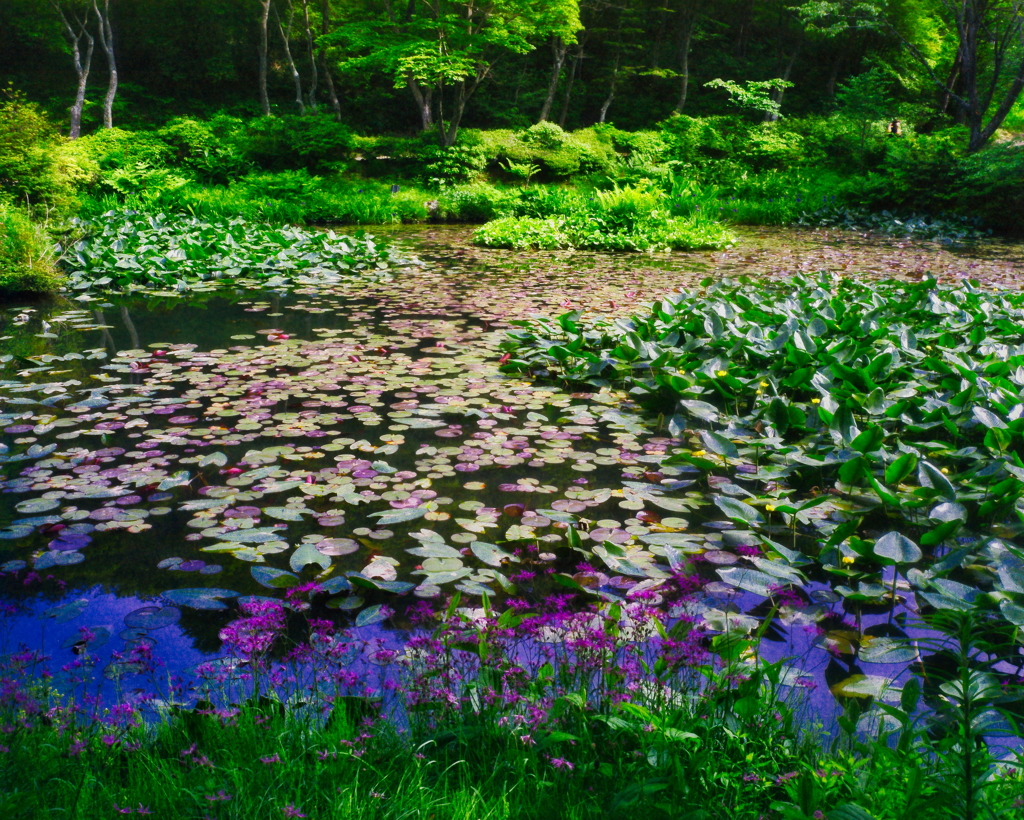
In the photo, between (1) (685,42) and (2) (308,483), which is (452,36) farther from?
(2) (308,483)

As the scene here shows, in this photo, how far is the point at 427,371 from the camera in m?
4.55

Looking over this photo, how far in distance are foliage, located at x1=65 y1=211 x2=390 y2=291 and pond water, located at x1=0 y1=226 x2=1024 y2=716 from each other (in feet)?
5.06

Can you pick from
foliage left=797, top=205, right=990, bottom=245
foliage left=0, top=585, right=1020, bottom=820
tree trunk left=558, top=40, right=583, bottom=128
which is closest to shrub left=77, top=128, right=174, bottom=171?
tree trunk left=558, top=40, right=583, bottom=128

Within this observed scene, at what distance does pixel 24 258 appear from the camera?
640 centimetres

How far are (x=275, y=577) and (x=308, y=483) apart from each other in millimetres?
815

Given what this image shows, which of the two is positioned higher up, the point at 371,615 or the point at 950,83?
the point at 950,83

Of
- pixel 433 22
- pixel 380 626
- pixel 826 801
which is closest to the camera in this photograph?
pixel 826 801

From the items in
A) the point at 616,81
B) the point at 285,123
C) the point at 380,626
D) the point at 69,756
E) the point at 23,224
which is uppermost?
the point at 616,81

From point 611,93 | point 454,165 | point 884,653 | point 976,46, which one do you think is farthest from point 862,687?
point 611,93

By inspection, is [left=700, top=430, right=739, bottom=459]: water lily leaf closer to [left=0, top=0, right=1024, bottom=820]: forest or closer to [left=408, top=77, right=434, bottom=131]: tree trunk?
[left=0, top=0, right=1024, bottom=820]: forest

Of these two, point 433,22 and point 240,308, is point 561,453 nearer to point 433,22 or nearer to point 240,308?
point 240,308

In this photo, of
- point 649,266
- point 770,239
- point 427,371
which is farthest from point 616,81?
point 427,371

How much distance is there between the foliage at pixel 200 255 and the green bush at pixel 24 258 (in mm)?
307

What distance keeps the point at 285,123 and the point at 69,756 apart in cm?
1686
